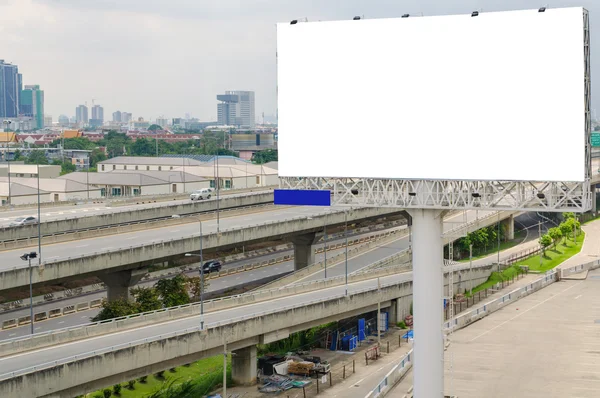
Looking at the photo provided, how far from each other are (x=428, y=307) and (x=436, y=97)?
9.45 metres

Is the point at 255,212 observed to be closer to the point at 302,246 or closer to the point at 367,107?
the point at 302,246

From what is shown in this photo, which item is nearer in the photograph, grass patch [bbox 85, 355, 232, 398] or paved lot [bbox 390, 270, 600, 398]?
paved lot [bbox 390, 270, 600, 398]

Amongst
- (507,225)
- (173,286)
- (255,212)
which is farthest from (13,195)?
(507,225)

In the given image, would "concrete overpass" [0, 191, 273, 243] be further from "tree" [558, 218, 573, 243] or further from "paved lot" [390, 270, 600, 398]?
"tree" [558, 218, 573, 243]

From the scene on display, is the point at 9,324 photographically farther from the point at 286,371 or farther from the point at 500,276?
the point at 500,276

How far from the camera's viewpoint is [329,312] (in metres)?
63.5

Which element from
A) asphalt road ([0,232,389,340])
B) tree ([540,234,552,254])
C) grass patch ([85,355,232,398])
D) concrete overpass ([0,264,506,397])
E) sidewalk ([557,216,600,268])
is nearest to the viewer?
concrete overpass ([0,264,506,397])

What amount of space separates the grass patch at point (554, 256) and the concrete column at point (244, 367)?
170ft

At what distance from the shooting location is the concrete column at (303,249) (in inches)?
3770

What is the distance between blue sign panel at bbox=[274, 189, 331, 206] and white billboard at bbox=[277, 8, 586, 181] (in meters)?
0.86

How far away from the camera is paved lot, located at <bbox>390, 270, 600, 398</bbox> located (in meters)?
51.4

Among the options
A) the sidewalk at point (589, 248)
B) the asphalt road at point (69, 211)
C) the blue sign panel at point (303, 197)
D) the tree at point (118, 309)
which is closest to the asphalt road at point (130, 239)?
the tree at point (118, 309)

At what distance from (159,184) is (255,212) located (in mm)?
41289

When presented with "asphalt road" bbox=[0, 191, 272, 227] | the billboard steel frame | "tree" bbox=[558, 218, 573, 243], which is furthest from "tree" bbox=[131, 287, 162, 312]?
"tree" bbox=[558, 218, 573, 243]
